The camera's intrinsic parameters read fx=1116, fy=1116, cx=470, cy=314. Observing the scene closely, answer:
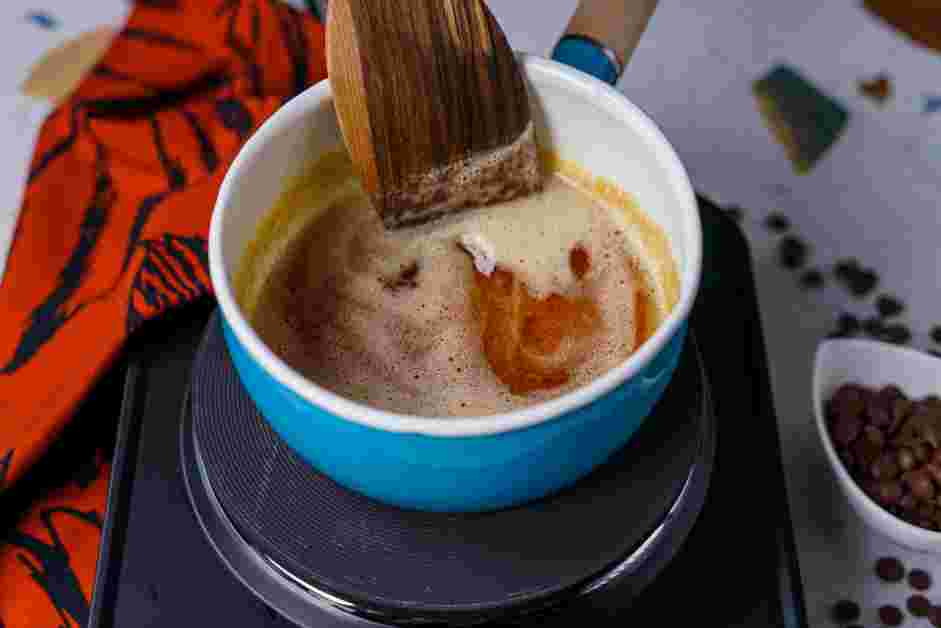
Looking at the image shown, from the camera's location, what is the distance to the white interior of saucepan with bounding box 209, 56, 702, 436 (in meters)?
0.56

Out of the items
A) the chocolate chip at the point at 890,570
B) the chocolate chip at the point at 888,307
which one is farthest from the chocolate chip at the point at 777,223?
the chocolate chip at the point at 890,570

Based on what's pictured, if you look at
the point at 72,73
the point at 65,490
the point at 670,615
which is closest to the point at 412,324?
the point at 670,615

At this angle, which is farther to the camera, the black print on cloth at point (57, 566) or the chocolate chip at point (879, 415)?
the chocolate chip at point (879, 415)

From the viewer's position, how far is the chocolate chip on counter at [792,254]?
1062 millimetres

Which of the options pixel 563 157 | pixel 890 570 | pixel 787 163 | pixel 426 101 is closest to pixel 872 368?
pixel 890 570

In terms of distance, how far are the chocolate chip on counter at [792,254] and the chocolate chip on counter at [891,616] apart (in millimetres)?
335

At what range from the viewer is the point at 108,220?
38.2 inches

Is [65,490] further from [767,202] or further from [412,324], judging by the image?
[767,202]

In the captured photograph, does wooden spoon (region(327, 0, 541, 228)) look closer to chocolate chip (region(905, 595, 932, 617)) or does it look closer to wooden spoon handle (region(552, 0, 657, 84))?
wooden spoon handle (region(552, 0, 657, 84))

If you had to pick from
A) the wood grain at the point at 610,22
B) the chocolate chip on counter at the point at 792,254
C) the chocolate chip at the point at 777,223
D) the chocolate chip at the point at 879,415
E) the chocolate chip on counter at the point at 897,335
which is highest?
the wood grain at the point at 610,22

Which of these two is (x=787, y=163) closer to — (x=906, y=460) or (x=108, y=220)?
(x=906, y=460)

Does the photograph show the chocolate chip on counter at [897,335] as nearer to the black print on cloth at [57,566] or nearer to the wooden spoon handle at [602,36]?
the wooden spoon handle at [602,36]

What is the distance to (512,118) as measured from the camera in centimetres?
71

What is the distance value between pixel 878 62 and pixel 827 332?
36cm
